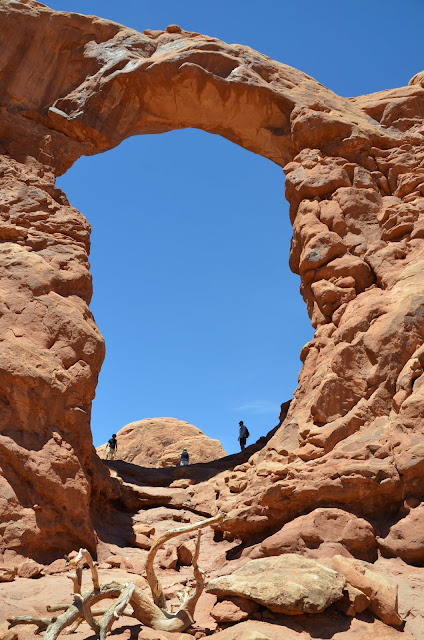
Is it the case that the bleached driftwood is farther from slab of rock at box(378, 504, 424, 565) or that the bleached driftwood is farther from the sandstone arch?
slab of rock at box(378, 504, 424, 565)

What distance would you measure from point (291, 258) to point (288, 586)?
8426 millimetres

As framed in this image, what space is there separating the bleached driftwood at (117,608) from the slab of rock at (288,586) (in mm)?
453

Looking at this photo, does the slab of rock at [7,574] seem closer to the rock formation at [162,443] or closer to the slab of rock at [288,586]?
the slab of rock at [288,586]

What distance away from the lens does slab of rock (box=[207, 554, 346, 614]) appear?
662cm

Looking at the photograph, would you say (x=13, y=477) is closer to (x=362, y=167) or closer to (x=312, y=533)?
(x=312, y=533)

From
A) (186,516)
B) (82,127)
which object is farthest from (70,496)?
(82,127)

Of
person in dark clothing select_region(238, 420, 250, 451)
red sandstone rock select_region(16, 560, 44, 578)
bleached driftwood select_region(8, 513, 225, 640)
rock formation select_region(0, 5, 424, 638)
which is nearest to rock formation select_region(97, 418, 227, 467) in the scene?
person in dark clothing select_region(238, 420, 250, 451)

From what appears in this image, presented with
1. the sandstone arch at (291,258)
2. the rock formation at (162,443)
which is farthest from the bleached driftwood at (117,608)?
the rock formation at (162,443)

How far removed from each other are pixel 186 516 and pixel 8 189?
298 inches

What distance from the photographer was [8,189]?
12.5 m

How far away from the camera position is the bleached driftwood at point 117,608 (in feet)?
20.3

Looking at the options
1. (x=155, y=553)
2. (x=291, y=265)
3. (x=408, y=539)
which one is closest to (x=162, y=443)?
(x=291, y=265)

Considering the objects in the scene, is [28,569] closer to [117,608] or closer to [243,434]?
[117,608]

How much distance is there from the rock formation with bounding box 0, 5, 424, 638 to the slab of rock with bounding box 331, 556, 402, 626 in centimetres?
113
